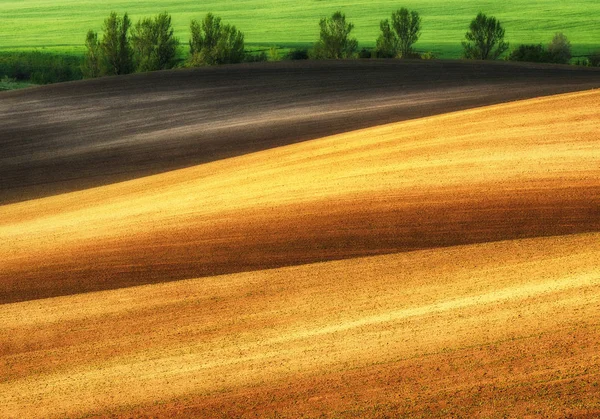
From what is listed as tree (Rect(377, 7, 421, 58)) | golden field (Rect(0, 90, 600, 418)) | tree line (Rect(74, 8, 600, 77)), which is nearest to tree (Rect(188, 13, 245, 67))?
tree line (Rect(74, 8, 600, 77))

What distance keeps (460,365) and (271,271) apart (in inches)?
194

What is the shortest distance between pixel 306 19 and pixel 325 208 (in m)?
101

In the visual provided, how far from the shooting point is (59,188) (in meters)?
24.0

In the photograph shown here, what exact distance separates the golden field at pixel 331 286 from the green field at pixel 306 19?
5989cm

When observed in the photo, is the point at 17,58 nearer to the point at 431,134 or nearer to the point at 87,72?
the point at 87,72

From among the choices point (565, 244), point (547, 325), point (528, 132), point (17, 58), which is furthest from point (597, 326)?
point (17, 58)

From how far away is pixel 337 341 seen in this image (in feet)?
35.0

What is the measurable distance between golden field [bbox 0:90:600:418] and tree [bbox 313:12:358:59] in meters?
45.3

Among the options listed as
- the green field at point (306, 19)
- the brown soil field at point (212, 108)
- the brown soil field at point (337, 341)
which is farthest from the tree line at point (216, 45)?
the brown soil field at point (337, 341)

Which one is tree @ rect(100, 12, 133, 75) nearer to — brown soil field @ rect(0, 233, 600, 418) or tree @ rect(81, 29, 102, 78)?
tree @ rect(81, 29, 102, 78)

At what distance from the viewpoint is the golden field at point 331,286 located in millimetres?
9453

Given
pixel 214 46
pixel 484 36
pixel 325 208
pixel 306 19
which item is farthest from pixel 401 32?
pixel 325 208

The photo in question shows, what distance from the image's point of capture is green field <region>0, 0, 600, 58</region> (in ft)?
290

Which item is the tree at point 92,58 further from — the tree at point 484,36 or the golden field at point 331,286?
the golden field at point 331,286
